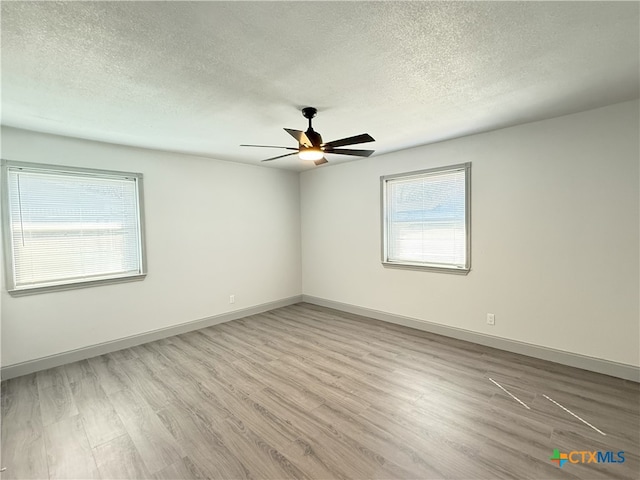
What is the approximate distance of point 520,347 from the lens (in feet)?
11.0

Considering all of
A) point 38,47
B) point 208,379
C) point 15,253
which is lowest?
point 208,379

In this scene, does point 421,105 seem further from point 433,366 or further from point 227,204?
point 227,204

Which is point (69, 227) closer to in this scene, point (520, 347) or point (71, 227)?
point (71, 227)

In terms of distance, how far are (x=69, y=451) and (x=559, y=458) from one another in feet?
10.6

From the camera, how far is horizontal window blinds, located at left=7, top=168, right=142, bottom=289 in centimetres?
310

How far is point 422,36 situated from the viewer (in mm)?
1689

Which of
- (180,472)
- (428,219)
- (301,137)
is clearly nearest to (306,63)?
(301,137)

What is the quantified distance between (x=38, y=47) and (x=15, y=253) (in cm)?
241

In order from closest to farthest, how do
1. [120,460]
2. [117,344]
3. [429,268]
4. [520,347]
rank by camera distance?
1. [120,460]
2. [520,347]
3. [117,344]
4. [429,268]

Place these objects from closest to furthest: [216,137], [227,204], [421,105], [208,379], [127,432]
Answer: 1. [127,432]
2. [421,105]
3. [208,379]
4. [216,137]
5. [227,204]

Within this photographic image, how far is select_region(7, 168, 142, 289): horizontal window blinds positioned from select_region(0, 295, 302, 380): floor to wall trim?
2.70 feet

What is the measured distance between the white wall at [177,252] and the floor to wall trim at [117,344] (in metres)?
0.06

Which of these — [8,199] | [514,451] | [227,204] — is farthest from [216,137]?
[514,451]

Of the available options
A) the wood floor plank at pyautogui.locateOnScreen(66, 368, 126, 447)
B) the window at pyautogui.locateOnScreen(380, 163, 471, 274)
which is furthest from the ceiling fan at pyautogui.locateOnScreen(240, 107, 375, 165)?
the wood floor plank at pyautogui.locateOnScreen(66, 368, 126, 447)
